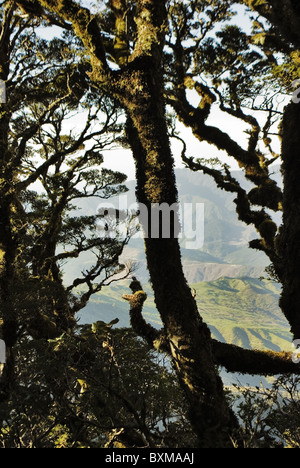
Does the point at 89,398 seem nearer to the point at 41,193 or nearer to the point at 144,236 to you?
the point at 144,236

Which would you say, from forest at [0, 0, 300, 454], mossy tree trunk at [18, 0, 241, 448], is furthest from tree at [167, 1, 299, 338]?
mossy tree trunk at [18, 0, 241, 448]

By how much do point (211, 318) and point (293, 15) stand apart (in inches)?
7199

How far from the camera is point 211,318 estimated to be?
174375 mm

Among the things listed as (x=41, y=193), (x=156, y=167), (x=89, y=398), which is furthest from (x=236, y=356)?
(x=41, y=193)

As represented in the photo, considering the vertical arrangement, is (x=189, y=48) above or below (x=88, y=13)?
above

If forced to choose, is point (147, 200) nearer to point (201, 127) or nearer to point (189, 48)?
point (201, 127)

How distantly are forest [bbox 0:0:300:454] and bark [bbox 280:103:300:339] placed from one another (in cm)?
2

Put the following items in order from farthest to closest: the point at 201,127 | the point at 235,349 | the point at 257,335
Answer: the point at 257,335
the point at 201,127
the point at 235,349

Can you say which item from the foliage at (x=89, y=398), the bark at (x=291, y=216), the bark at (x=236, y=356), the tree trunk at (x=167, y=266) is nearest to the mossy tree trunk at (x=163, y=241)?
the tree trunk at (x=167, y=266)

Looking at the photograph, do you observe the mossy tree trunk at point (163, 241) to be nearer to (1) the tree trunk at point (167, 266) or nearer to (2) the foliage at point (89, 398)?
(1) the tree trunk at point (167, 266)

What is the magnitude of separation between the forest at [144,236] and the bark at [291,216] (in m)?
0.02

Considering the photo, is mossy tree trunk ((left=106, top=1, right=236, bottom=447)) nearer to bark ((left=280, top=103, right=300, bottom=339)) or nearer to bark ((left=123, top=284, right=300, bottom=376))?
bark ((left=123, top=284, right=300, bottom=376))

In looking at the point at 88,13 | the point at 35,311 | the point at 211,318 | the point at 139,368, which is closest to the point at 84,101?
the point at 88,13

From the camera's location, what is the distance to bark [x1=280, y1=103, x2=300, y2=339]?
4270 mm
